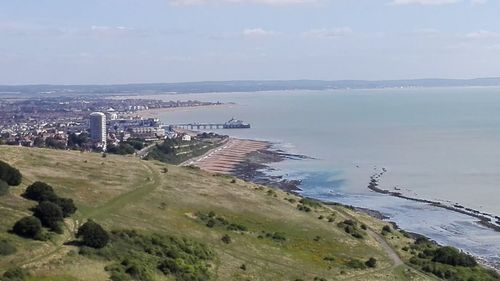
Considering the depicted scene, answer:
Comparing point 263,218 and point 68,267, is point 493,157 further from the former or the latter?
point 68,267

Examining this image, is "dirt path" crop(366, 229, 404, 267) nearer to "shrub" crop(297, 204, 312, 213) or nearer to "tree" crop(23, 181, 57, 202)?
"shrub" crop(297, 204, 312, 213)

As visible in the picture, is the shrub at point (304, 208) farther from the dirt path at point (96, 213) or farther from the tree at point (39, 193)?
the tree at point (39, 193)

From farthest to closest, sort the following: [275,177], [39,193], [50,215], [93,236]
Result: [275,177]
[39,193]
[50,215]
[93,236]

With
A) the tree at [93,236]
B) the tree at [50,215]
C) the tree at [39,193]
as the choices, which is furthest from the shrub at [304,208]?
the tree at [93,236]

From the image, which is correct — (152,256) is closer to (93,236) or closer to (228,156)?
(93,236)

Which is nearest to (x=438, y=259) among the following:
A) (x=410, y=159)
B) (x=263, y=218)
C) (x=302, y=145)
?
(x=263, y=218)

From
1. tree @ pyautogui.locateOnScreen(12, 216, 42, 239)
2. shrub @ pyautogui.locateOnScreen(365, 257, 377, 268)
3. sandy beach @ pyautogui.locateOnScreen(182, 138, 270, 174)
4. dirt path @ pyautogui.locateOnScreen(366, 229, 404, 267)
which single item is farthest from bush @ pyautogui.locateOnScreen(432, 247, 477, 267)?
sandy beach @ pyautogui.locateOnScreen(182, 138, 270, 174)

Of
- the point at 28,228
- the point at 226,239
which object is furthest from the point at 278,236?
the point at 28,228
